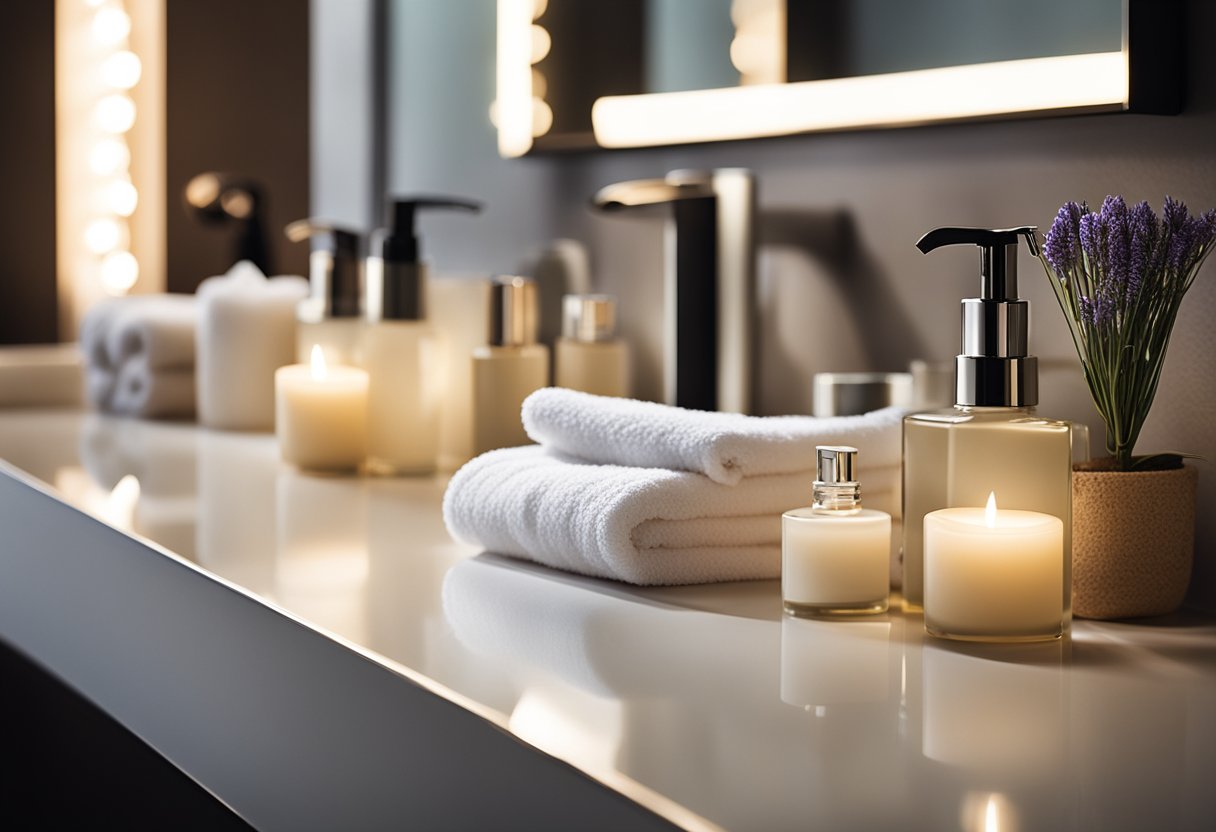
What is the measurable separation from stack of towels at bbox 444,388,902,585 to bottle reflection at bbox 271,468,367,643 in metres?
0.09

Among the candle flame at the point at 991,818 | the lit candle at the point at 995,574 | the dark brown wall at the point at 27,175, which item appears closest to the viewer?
the candle flame at the point at 991,818

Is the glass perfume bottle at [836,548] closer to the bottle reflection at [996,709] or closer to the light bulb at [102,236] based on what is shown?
the bottle reflection at [996,709]

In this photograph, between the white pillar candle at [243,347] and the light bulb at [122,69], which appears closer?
the white pillar candle at [243,347]

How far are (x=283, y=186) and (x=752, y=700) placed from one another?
1.84 metres

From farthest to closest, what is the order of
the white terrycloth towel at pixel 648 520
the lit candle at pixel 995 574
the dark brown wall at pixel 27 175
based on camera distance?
the dark brown wall at pixel 27 175, the white terrycloth towel at pixel 648 520, the lit candle at pixel 995 574

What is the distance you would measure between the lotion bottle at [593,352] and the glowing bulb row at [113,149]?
1333 mm

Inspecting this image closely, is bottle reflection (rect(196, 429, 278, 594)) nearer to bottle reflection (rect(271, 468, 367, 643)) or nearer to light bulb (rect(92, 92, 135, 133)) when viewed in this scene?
bottle reflection (rect(271, 468, 367, 643))

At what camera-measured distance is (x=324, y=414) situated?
111cm

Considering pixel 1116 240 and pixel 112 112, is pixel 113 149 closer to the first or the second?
pixel 112 112

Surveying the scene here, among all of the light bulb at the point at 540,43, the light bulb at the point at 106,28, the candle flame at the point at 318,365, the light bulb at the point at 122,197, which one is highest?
the light bulb at the point at 106,28

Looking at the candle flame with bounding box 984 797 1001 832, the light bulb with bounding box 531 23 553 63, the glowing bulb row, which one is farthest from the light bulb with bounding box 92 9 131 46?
the candle flame with bounding box 984 797 1001 832

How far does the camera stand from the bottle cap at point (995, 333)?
0.61 m

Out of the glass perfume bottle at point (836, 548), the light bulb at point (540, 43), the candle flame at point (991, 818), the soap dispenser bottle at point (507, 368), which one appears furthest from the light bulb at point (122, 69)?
the candle flame at point (991, 818)

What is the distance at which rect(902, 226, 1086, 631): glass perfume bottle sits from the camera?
2.00 ft
